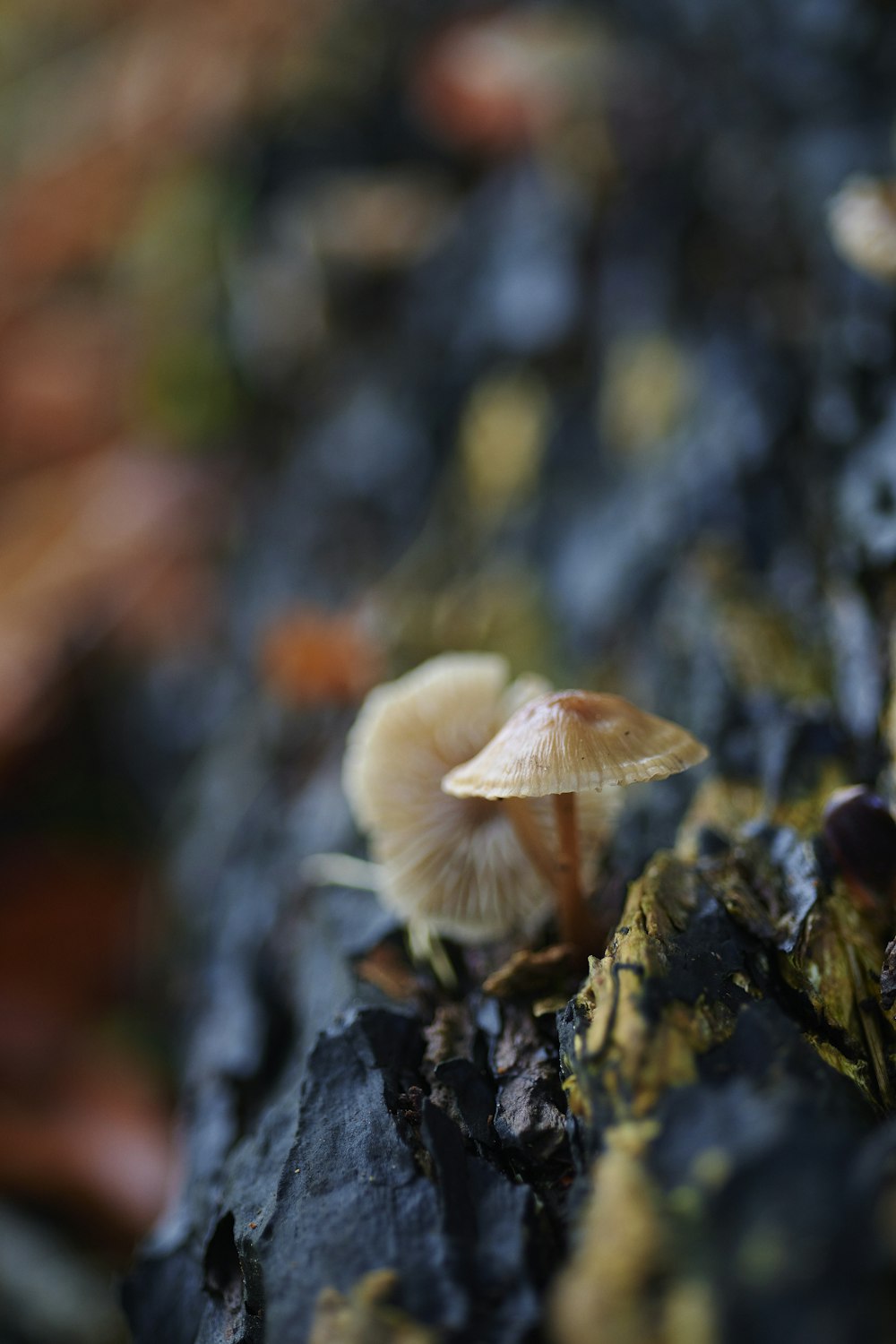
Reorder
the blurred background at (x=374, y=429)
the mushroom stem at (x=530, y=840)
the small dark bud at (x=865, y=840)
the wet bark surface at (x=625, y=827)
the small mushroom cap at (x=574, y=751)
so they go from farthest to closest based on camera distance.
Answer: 1. the blurred background at (x=374, y=429)
2. the mushroom stem at (x=530, y=840)
3. the small dark bud at (x=865, y=840)
4. the small mushroom cap at (x=574, y=751)
5. the wet bark surface at (x=625, y=827)

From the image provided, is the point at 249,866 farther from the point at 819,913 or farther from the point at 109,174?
the point at 109,174

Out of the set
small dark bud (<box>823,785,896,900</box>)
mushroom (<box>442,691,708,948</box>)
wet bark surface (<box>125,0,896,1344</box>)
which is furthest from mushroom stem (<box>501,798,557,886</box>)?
small dark bud (<box>823,785,896,900</box>)

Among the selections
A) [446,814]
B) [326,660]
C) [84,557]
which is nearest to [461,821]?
[446,814]

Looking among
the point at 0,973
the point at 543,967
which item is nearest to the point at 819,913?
the point at 543,967

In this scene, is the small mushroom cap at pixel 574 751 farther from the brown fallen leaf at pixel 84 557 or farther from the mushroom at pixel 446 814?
the brown fallen leaf at pixel 84 557

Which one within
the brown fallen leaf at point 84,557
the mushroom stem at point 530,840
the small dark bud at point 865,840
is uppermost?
the brown fallen leaf at point 84,557

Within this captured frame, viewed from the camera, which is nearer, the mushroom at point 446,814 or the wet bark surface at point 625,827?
the wet bark surface at point 625,827

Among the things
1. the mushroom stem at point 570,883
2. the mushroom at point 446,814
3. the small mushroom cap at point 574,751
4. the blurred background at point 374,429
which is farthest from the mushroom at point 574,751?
the blurred background at point 374,429

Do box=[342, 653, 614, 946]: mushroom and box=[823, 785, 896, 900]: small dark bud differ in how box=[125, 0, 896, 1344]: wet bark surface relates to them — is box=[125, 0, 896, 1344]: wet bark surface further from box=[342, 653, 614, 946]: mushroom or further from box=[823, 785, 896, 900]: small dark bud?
box=[342, 653, 614, 946]: mushroom
